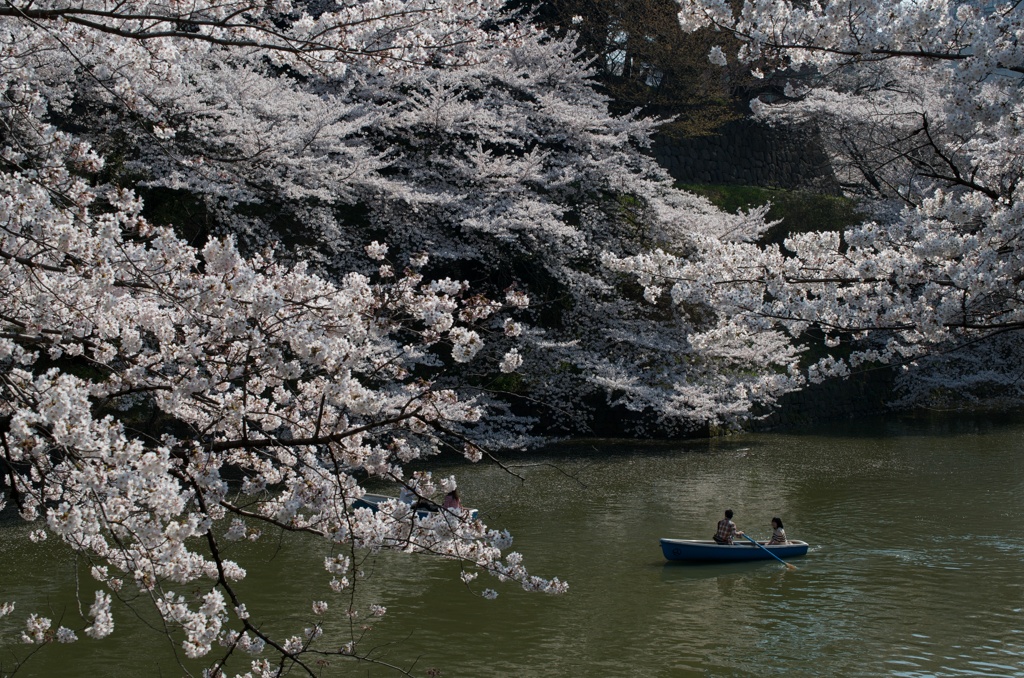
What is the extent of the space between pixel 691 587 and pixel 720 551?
36.7 inches

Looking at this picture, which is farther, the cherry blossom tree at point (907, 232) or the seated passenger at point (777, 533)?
the seated passenger at point (777, 533)

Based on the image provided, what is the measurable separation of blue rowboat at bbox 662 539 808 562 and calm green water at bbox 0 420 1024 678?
0.13 meters

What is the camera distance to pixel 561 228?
16.3 metres

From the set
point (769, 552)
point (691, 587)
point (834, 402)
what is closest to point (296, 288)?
point (691, 587)

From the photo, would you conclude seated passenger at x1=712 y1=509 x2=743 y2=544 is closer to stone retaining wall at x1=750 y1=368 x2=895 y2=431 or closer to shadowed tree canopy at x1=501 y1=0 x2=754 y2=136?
stone retaining wall at x1=750 y1=368 x2=895 y2=431

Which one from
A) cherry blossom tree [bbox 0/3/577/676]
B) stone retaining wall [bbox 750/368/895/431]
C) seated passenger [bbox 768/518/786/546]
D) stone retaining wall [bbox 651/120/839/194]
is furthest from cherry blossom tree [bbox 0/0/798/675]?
stone retaining wall [bbox 651/120/839/194]

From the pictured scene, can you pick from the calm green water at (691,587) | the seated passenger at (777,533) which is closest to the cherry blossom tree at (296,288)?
the calm green water at (691,587)

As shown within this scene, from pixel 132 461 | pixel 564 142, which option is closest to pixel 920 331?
pixel 132 461

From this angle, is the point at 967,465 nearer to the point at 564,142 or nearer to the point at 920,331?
the point at 564,142

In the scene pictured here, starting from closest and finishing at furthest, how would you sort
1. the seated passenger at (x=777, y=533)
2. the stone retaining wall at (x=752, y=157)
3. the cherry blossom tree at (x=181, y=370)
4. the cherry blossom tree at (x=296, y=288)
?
the cherry blossom tree at (x=181, y=370)
the cherry blossom tree at (x=296, y=288)
the seated passenger at (x=777, y=533)
the stone retaining wall at (x=752, y=157)

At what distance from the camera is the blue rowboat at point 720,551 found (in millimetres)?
9789

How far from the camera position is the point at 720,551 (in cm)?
1005

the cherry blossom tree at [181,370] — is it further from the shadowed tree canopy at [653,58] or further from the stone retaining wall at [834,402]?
the shadowed tree canopy at [653,58]

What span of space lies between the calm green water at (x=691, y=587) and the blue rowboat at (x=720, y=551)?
0.41 ft
